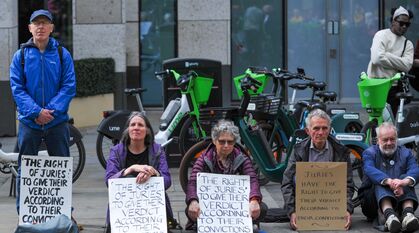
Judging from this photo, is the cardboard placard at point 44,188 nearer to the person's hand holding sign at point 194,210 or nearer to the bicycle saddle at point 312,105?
the person's hand holding sign at point 194,210

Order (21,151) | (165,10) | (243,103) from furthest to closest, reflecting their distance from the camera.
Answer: (165,10) < (243,103) < (21,151)

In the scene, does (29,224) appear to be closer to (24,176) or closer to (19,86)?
(24,176)

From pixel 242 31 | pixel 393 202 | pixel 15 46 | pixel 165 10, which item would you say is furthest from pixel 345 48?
pixel 393 202

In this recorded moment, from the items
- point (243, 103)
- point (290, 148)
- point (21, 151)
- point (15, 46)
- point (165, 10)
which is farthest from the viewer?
point (165, 10)

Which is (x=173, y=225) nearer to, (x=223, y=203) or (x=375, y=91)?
(x=223, y=203)

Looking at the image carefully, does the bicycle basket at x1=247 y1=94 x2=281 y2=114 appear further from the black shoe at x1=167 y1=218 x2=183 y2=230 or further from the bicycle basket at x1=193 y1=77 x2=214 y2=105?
the black shoe at x1=167 y1=218 x2=183 y2=230

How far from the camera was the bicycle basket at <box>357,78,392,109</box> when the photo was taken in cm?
1064

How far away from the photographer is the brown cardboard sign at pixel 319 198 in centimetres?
840

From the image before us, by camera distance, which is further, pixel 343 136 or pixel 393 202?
pixel 343 136

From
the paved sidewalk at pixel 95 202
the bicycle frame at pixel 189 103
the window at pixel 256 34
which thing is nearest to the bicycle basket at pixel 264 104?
the paved sidewalk at pixel 95 202

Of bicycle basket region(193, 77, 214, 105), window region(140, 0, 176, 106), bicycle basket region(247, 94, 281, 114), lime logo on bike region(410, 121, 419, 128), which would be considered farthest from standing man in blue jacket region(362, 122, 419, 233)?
window region(140, 0, 176, 106)

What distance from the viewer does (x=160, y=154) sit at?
806 centimetres

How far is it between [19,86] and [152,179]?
53.1 inches

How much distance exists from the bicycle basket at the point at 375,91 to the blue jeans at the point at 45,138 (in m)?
3.69
